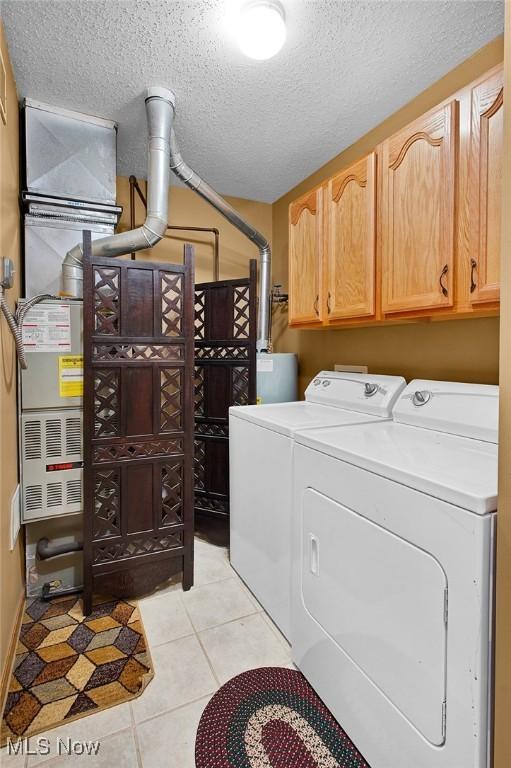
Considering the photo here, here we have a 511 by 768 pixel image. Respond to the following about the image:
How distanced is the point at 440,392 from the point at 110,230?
213 centimetres

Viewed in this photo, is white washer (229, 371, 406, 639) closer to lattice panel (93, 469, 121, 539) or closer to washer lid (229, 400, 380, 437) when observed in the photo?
washer lid (229, 400, 380, 437)

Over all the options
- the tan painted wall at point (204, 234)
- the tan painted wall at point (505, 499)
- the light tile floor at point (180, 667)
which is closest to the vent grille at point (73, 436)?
the light tile floor at point (180, 667)

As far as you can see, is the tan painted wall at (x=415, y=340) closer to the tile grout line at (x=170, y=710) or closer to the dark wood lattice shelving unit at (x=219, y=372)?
the dark wood lattice shelving unit at (x=219, y=372)

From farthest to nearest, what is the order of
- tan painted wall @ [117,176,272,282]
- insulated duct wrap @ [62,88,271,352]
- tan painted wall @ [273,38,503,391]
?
tan painted wall @ [117,176,272,282] < insulated duct wrap @ [62,88,271,352] < tan painted wall @ [273,38,503,391]

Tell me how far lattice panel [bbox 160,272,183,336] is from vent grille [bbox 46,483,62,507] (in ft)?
3.11

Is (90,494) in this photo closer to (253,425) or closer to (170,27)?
(253,425)

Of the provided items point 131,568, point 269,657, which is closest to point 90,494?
point 131,568

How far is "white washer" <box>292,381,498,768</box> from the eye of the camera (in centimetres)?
85

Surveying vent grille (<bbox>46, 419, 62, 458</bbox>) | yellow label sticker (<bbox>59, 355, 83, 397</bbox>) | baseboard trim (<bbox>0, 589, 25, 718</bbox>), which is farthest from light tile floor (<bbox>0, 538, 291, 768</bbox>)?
yellow label sticker (<bbox>59, 355, 83, 397</bbox>)

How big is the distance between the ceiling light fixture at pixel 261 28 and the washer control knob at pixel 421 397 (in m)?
1.62

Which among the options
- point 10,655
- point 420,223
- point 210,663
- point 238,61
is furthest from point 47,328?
point 420,223

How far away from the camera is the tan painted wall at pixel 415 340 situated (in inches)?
69.4

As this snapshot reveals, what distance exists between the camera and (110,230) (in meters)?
A: 2.41

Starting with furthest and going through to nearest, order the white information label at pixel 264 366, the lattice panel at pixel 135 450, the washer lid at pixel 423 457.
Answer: the white information label at pixel 264 366 → the lattice panel at pixel 135 450 → the washer lid at pixel 423 457
